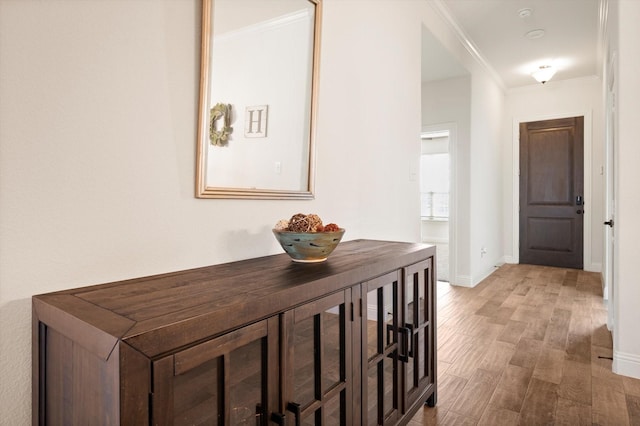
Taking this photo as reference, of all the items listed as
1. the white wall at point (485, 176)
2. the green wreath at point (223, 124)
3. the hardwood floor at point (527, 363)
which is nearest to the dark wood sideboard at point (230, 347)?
the green wreath at point (223, 124)

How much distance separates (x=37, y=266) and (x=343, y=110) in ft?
5.05

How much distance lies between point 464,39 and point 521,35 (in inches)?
24.1

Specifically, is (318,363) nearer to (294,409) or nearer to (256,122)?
(294,409)

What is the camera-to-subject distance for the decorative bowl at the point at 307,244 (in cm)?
131

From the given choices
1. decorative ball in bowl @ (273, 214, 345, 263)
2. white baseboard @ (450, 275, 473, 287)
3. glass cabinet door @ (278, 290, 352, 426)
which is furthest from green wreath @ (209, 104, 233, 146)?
white baseboard @ (450, 275, 473, 287)

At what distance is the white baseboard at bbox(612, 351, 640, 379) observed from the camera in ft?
7.14

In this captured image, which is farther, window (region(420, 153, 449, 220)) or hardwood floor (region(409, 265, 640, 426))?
window (region(420, 153, 449, 220))

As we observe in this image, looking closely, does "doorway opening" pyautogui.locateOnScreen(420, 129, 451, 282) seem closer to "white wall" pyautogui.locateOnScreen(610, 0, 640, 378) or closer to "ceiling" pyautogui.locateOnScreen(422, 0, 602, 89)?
"ceiling" pyautogui.locateOnScreen(422, 0, 602, 89)

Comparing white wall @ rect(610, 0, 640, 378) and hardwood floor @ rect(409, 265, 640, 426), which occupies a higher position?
white wall @ rect(610, 0, 640, 378)

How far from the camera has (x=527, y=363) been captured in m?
2.37

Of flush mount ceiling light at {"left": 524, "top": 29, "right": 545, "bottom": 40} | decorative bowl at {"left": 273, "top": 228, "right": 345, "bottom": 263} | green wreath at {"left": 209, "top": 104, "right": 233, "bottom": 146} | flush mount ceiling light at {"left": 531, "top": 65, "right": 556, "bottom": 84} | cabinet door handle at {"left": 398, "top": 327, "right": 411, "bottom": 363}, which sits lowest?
cabinet door handle at {"left": 398, "top": 327, "right": 411, "bottom": 363}

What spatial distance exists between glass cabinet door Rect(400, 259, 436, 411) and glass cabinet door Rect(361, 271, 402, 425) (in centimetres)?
7

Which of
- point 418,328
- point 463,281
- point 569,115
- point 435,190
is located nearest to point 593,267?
point 569,115

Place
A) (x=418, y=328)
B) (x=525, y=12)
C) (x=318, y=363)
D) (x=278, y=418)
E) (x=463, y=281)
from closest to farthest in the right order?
(x=278, y=418), (x=318, y=363), (x=418, y=328), (x=525, y=12), (x=463, y=281)
